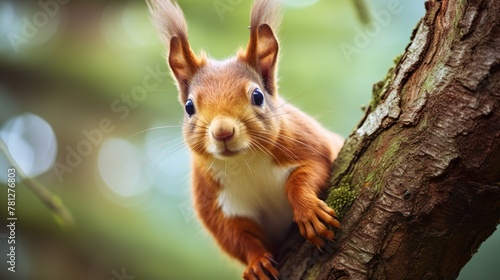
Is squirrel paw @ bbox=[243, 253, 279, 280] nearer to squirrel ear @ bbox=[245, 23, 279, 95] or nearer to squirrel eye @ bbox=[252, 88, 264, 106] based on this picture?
squirrel eye @ bbox=[252, 88, 264, 106]

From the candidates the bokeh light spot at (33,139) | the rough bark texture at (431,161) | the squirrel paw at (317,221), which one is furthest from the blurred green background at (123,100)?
the rough bark texture at (431,161)

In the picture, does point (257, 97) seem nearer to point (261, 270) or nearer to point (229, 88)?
point (229, 88)

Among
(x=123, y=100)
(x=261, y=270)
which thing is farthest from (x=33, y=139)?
(x=261, y=270)

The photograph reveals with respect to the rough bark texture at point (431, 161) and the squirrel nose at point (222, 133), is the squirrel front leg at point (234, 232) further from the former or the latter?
the squirrel nose at point (222, 133)

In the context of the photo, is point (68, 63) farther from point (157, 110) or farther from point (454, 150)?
point (454, 150)

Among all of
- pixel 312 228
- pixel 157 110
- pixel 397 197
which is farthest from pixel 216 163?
pixel 157 110

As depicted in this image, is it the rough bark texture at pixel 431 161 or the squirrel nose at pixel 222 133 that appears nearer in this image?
the rough bark texture at pixel 431 161
